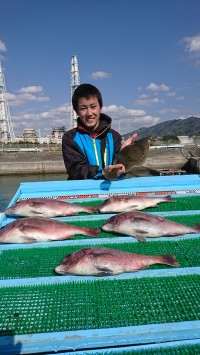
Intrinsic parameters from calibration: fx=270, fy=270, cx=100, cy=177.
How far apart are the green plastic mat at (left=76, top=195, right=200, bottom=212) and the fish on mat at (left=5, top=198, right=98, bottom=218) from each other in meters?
0.34

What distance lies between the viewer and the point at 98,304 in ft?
6.95

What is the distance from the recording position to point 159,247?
301cm

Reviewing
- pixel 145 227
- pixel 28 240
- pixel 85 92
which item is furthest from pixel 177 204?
pixel 85 92

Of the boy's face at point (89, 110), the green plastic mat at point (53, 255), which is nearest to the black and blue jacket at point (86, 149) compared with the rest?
the boy's face at point (89, 110)

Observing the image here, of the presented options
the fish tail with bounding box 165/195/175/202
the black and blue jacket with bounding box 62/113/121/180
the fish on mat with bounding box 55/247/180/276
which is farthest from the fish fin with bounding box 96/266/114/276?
the black and blue jacket with bounding box 62/113/121/180

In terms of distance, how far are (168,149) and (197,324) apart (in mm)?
46180

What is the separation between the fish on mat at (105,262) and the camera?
2.53m

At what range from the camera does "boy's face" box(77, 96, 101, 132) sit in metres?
4.81

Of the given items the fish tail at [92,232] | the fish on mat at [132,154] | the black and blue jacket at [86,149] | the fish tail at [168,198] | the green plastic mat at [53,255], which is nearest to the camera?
the green plastic mat at [53,255]

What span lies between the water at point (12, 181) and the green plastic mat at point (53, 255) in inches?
813

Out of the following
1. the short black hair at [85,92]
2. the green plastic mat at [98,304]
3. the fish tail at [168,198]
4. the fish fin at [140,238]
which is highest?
the short black hair at [85,92]

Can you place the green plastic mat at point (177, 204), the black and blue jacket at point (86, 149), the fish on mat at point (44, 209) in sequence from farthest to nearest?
1. the black and blue jacket at point (86, 149)
2. the green plastic mat at point (177, 204)
3. the fish on mat at point (44, 209)

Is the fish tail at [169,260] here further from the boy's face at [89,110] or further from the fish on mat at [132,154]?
the boy's face at [89,110]

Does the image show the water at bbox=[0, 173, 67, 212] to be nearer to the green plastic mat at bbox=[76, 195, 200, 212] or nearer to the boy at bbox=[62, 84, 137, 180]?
the boy at bbox=[62, 84, 137, 180]
